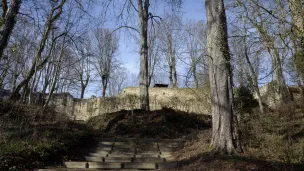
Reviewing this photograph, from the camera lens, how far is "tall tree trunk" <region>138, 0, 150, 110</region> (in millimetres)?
12977

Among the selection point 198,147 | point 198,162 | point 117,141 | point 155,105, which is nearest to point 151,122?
point 117,141

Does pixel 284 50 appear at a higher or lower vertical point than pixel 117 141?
higher

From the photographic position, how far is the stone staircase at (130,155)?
6.60 meters

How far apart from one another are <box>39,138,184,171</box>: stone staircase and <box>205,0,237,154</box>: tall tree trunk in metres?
1.39

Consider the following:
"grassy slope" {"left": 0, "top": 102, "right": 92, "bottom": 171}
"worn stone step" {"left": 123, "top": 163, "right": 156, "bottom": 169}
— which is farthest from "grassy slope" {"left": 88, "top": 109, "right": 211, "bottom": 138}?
"worn stone step" {"left": 123, "top": 163, "right": 156, "bottom": 169}

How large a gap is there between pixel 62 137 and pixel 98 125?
391cm

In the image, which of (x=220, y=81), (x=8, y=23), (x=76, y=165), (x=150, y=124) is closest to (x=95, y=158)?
(x=76, y=165)

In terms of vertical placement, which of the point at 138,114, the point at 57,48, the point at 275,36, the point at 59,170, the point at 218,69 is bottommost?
the point at 59,170

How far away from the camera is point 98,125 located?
1188 centimetres

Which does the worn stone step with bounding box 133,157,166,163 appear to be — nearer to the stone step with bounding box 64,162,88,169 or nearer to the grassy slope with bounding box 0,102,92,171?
the stone step with bounding box 64,162,88,169

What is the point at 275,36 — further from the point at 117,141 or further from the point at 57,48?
the point at 57,48

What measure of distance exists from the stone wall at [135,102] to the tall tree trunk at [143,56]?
251 cm

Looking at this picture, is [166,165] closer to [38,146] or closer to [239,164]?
[239,164]

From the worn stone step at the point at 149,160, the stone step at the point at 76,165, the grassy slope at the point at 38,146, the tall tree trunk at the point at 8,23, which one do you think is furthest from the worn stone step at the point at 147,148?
the tall tree trunk at the point at 8,23
